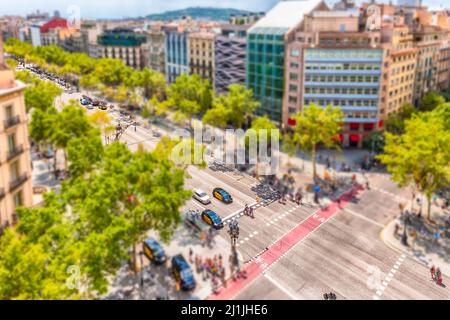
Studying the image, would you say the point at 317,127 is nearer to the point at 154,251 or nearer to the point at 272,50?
the point at 272,50

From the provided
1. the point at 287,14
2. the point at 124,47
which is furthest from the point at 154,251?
the point at 124,47

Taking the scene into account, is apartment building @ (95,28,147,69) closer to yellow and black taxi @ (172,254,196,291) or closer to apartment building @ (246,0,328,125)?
apartment building @ (246,0,328,125)

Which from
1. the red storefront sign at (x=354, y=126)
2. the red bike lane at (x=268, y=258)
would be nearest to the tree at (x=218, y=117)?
the red storefront sign at (x=354, y=126)

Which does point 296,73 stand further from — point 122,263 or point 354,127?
point 122,263

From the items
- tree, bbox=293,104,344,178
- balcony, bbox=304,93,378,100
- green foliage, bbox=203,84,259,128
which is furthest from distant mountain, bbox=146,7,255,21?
balcony, bbox=304,93,378,100

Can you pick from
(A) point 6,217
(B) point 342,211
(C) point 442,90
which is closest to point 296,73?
(B) point 342,211

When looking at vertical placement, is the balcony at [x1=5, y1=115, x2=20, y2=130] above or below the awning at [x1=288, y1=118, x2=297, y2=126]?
above
